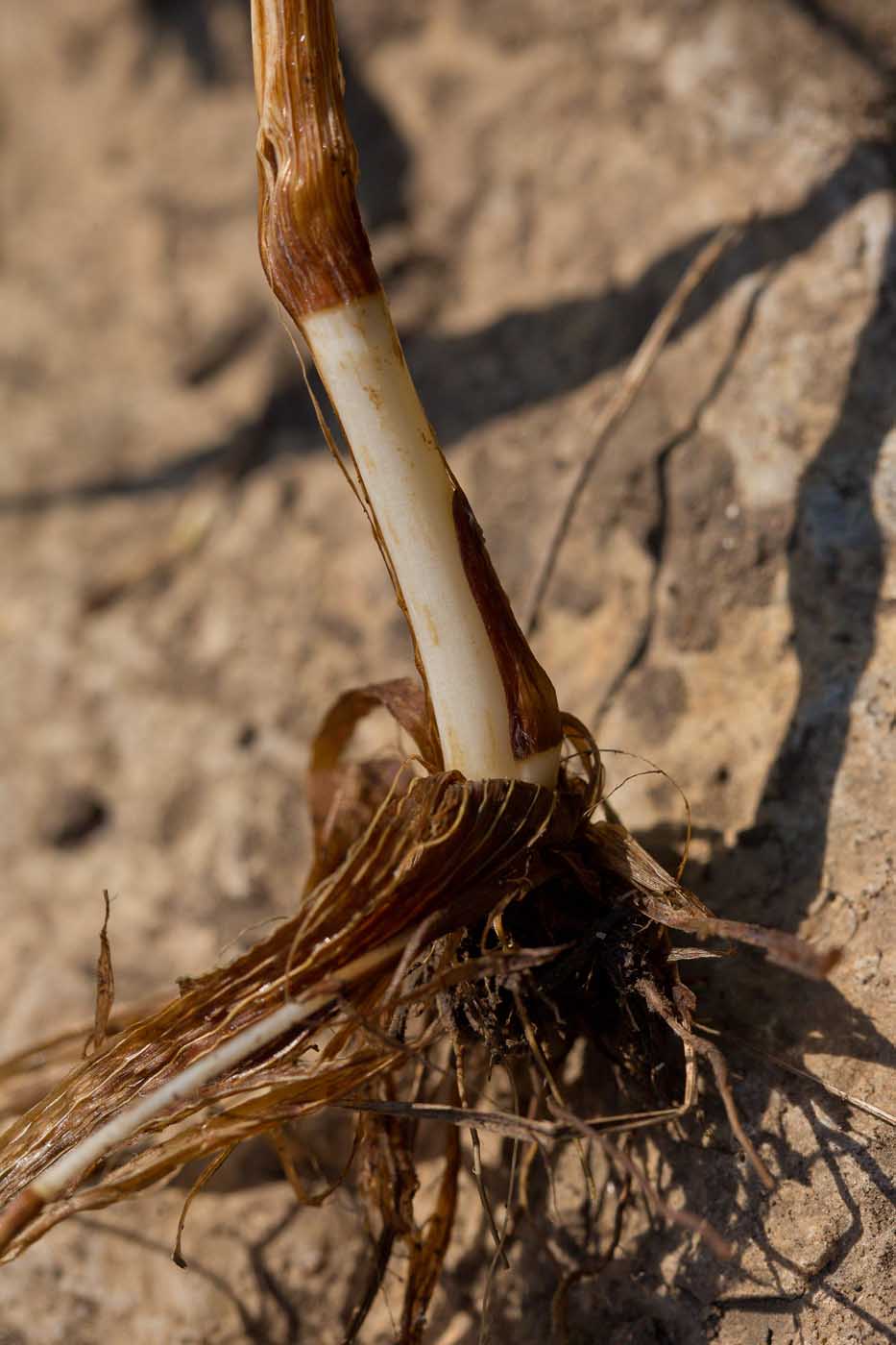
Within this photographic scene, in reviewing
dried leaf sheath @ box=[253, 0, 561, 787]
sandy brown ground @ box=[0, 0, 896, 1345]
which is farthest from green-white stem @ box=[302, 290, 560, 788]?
sandy brown ground @ box=[0, 0, 896, 1345]

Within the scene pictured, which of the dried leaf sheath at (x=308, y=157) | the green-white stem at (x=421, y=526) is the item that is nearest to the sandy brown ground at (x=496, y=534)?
the green-white stem at (x=421, y=526)

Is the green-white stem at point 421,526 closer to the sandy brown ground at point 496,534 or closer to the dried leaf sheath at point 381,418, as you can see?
the dried leaf sheath at point 381,418

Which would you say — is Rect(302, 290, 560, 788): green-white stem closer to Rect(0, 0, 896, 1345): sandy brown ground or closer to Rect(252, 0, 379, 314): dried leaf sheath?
Rect(252, 0, 379, 314): dried leaf sheath

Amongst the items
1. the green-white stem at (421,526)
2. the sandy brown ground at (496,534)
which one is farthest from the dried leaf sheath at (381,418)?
the sandy brown ground at (496,534)

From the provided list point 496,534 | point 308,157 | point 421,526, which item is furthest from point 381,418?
point 496,534

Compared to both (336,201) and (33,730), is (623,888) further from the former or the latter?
(33,730)

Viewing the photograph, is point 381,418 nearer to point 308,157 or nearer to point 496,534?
point 308,157

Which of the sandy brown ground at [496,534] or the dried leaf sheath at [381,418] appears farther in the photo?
the sandy brown ground at [496,534]

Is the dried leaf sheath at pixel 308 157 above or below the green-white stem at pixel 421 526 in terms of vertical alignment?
above
